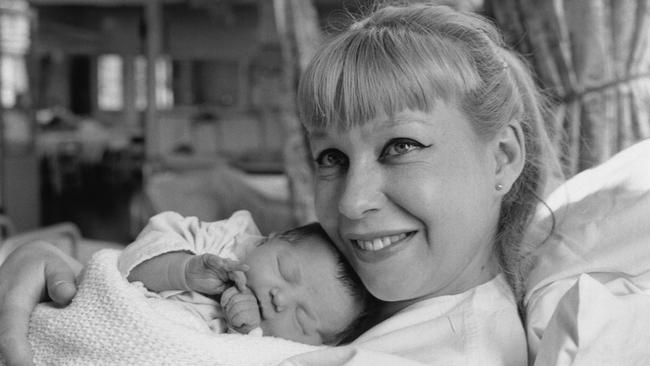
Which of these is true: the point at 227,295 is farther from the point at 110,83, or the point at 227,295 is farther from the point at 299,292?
the point at 110,83

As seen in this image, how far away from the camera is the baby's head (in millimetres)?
1301

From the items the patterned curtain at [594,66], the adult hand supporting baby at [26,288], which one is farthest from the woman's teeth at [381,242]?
the patterned curtain at [594,66]

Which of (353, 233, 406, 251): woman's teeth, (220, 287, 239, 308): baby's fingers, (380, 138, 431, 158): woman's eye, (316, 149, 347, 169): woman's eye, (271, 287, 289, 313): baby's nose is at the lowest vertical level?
(271, 287, 289, 313): baby's nose

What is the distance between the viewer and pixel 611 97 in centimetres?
242

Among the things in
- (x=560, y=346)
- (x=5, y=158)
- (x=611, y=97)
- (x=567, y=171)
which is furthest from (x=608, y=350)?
(x=5, y=158)

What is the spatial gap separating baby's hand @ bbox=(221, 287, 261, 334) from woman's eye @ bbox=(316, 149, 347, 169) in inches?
10.1

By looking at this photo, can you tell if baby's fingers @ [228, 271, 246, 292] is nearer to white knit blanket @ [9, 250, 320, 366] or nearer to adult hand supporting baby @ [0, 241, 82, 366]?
white knit blanket @ [9, 250, 320, 366]

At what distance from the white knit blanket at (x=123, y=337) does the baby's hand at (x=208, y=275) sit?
0.09 m

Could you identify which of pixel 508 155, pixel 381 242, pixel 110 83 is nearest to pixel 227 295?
pixel 381 242

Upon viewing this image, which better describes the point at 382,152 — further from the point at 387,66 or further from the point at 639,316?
the point at 639,316

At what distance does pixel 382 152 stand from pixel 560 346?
0.39 metres

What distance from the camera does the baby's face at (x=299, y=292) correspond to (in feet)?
4.27

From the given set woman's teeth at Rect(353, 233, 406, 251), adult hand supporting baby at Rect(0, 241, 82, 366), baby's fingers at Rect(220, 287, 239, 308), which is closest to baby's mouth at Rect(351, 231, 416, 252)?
woman's teeth at Rect(353, 233, 406, 251)

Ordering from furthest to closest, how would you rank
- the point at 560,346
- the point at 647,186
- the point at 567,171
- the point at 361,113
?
1. the point at 567,171
2. the point at 647,186
3. the point at 361,113
4. the point at 560,346
